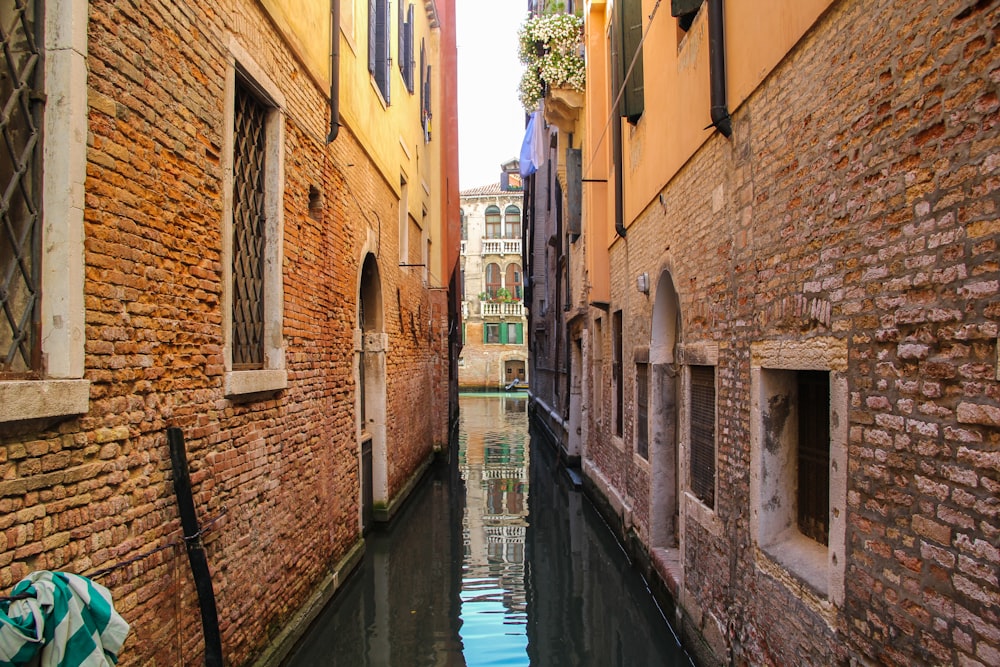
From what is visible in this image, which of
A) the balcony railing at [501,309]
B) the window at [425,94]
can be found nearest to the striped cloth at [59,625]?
the window at [425,94]

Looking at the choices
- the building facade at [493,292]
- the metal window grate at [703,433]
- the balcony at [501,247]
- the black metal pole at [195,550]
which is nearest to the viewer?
the black metal pole at [195,550]

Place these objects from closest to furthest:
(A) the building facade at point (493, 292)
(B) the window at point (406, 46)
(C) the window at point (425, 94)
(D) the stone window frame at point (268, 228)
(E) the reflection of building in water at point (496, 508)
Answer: (D) the stone window frame at point (268, 228), (E) the reflection of building in water at point (496, 508), (B) the window at point (406, 46), (C) the window at point (425, 94), (A) the building facade at point (493, 292)

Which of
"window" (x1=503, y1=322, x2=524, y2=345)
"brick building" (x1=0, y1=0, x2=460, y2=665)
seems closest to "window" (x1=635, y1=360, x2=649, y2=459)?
"brick building" (x1=0, y1=0, x2=460, y2=665)

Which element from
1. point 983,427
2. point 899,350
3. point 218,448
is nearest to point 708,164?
point 899,350

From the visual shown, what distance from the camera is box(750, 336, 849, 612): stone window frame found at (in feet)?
10.5

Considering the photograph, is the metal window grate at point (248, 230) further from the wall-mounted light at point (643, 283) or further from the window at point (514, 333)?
the window at point (514, 333)

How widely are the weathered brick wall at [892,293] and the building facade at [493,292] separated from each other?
38.8m

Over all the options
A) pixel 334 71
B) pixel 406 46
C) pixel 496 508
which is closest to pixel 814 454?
pixel 334 71

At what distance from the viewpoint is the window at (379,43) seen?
871 cm

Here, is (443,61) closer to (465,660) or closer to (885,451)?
(465,660)

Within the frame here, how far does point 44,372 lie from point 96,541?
0.71m

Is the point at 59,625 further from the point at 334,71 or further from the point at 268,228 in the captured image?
the point at 334,71

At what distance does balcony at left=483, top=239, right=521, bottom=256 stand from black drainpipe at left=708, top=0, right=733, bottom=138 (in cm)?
3951

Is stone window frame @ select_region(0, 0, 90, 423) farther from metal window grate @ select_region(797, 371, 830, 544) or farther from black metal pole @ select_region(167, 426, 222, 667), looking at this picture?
metal window grate @ select_region(797, 371, 830, 544)
